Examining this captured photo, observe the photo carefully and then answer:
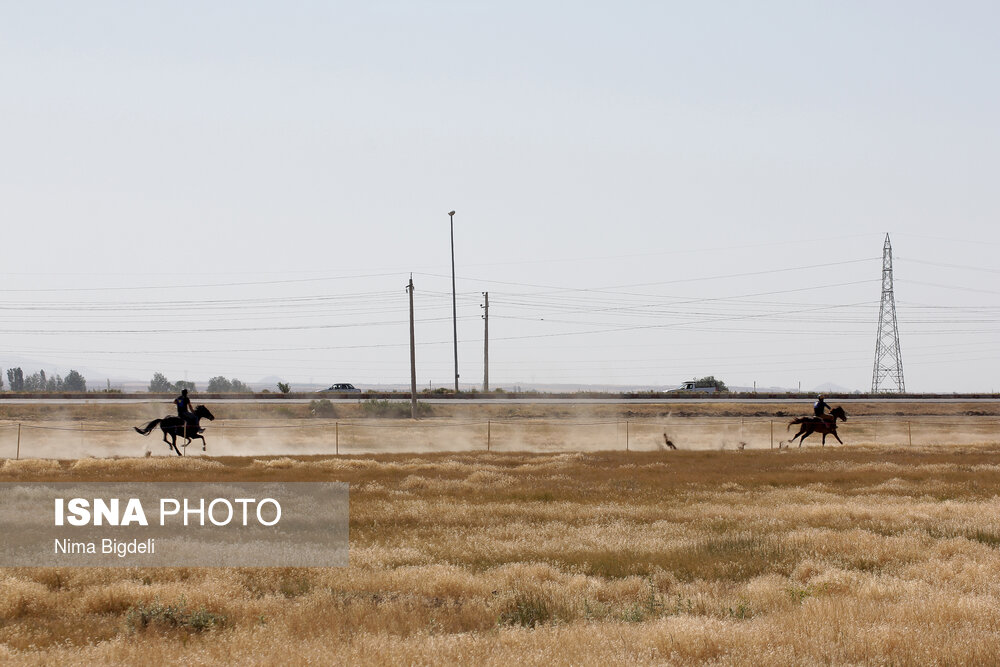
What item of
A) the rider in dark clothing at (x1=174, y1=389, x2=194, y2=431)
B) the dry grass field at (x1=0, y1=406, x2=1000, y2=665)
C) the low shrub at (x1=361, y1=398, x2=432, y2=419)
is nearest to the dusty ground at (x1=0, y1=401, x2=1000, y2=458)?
the low shrub at (x1=361, y1=398, x2=432, y2=419)

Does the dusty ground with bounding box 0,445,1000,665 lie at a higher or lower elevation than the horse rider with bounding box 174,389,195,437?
lower

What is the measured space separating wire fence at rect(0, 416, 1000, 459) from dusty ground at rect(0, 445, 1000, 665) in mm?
20841

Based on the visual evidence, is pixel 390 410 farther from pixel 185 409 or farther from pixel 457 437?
pixel 185 409

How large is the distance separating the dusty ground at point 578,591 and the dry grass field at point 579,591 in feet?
0.12

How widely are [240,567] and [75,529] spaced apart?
536cm

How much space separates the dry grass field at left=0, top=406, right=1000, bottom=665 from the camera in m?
9.30

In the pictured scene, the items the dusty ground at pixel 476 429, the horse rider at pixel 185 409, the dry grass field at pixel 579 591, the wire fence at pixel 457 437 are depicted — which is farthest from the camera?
the dusty ground at pixel 476 429

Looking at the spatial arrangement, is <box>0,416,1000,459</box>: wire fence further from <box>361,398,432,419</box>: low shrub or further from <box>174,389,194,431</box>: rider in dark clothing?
<box>361,398,432,419</box>: low shrub

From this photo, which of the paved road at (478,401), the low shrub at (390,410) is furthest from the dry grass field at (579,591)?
the paved road at (478,401)

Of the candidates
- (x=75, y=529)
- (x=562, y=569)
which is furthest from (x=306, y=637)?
(x=75, y=529)

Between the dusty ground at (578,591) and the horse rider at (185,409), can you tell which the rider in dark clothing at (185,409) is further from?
the dusty ground at (578,591)

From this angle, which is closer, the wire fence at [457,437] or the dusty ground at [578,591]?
the dusty ground at [578,591]

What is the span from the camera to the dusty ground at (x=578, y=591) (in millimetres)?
9305

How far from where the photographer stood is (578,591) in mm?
12625
